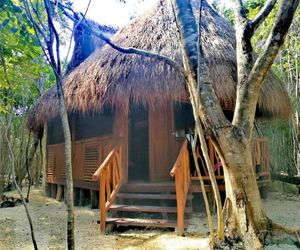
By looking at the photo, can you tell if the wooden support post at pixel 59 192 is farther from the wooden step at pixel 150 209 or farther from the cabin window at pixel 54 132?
the wooden step at pixel 150 209

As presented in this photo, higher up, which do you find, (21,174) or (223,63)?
(223,63)

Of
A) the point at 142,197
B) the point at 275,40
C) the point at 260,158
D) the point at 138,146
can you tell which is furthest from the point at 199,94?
the point at 138,146

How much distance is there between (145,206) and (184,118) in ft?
8.45

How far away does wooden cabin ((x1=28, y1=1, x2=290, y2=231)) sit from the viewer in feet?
15.7

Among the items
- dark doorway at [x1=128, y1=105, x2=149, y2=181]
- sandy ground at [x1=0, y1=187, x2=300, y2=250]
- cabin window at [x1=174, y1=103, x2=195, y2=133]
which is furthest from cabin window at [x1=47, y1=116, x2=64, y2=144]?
cabin window at [x1=174, y1=103, x2=195, y2=133]

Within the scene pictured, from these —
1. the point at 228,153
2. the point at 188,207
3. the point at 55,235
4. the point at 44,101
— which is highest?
the point at 44,101

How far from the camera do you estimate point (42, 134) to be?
9211 mm

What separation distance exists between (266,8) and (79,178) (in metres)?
5.28

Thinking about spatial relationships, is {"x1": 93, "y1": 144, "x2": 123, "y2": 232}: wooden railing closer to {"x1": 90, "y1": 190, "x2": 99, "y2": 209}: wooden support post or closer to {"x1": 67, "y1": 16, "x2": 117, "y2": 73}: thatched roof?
{"x1": 90, "y1": 190, "x2": 99, "y2": 209}: wooden support post

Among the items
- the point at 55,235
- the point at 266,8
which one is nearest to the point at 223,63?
the point at 266,8

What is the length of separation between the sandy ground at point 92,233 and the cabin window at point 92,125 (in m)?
1.87

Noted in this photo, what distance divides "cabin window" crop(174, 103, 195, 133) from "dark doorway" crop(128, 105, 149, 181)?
28.7 inches

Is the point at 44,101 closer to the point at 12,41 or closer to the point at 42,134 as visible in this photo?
the point at 42,134

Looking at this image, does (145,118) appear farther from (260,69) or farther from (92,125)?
(260,69)
